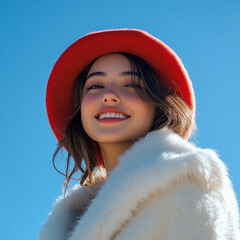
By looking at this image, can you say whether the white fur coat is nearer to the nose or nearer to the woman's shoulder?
the woman's shoulder

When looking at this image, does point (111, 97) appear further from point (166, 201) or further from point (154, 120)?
point (166, 201)

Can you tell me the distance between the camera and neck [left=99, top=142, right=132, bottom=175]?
3062mm

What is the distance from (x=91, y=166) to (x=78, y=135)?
305 mm

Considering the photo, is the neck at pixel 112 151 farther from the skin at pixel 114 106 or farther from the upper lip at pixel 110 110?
the upper lip at pixel 110 110

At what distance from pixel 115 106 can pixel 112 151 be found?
0.39m

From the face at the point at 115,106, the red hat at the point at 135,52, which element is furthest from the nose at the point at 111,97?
the red hat at the point at 135,52

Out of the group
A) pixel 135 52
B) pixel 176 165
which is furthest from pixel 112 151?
pixel 176 165

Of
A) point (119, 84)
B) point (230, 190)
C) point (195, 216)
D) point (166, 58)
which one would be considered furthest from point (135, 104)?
point (195, 216)

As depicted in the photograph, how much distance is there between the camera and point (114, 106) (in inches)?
116

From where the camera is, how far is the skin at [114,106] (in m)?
2.95

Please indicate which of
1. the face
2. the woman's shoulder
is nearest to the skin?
the face

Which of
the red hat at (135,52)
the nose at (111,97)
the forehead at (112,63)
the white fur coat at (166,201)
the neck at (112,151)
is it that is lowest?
the white fur coat at (166,201)

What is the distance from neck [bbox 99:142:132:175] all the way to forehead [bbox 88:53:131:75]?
574 mm

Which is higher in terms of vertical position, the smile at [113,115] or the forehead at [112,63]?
the forehead at [112,63]
